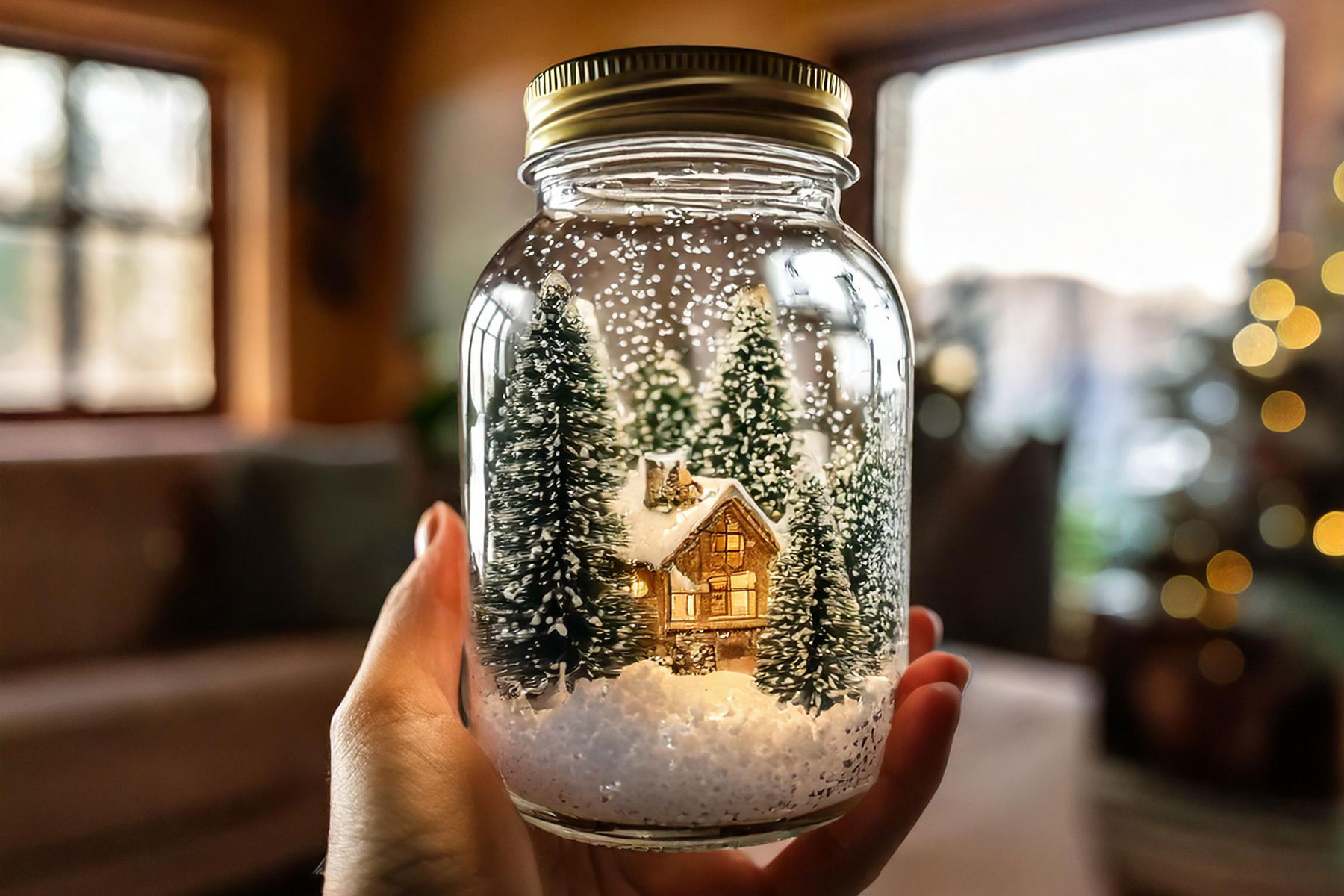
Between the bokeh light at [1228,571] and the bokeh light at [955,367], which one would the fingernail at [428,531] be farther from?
the bokeh light at [955,367]

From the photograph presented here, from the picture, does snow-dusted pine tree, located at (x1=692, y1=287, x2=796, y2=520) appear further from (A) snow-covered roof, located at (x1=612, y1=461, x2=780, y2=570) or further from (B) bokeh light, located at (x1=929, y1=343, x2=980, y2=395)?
(B) bokeh light, located at (x1=929, y1=343, x2=980, y2=395)

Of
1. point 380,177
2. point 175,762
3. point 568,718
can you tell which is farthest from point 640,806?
point 380,177

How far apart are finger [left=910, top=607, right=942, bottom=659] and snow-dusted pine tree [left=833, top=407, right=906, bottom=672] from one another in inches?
6.5

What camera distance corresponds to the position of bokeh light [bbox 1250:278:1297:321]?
5.54 ft

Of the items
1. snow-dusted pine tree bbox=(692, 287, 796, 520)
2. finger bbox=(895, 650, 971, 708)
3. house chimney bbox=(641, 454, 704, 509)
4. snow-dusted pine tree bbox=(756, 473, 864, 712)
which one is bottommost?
finger bbox=(895, 650, 971, 708)

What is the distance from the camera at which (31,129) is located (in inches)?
139

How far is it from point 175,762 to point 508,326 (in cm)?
163

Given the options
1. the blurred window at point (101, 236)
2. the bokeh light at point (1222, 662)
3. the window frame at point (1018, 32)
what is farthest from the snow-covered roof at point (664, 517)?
the blurred window at point (101, 236)

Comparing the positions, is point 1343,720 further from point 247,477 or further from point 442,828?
point 247,477

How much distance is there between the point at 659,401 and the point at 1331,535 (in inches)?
63.1

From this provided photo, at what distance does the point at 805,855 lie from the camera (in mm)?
626

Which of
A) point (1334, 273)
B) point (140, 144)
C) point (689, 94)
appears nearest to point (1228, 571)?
point (1334, 273)

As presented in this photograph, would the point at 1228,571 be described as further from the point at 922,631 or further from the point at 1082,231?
the point at 1082,231

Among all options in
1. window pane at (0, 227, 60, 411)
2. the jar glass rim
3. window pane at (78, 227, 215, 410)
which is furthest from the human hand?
window pane at (78, 227, 215, 410)
